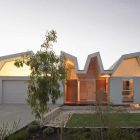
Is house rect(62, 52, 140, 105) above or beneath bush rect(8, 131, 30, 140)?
above

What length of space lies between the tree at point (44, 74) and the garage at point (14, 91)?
15498mm

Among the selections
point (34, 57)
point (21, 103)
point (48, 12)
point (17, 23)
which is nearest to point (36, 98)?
point (34, 57)

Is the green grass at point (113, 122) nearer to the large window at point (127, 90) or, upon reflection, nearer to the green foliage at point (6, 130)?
the green foliage at point (6, 130)

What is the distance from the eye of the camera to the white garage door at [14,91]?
1202 inches

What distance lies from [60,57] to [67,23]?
6558mm

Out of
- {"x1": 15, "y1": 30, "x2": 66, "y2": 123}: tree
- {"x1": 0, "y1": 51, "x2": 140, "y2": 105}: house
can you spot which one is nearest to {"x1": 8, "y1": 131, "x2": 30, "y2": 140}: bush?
{"x1": 15, "y1": 30, "x2": 66, "y2": 123}: tree

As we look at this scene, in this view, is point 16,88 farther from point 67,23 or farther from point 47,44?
point 47,44

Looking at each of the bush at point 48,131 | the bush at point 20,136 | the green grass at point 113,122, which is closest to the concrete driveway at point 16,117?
the green grass at point 113,122

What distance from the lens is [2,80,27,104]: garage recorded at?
100 feet

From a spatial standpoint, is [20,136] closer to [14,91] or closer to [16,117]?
[16,117]

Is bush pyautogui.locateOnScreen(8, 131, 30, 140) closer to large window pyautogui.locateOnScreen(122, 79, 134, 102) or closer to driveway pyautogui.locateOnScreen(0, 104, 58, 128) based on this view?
driveway pyautogui.locateOnScreen(0, 104, 58, 128)

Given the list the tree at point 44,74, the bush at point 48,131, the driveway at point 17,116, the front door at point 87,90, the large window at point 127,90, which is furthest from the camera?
the front door at point 87,90

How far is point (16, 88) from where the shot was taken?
3075 centimetres

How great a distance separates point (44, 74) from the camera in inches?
593
